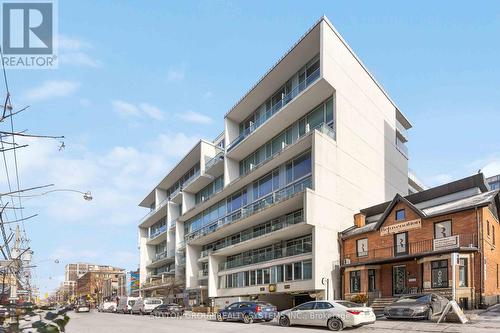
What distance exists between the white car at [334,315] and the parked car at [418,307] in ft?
10.1

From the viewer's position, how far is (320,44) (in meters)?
36.9

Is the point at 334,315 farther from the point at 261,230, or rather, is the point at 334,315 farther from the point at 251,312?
the point at 261,230

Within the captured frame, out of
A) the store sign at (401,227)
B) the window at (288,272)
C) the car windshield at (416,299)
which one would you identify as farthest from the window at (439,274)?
the window at (288,272)

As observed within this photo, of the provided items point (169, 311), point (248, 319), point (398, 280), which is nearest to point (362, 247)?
point (398, 280)

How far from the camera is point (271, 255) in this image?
41.2m

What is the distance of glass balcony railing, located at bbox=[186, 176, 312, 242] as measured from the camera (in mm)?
37719

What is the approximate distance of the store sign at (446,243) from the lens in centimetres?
2842

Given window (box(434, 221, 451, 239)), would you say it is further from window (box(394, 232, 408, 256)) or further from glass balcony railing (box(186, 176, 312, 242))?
glass balcony railing (box(186, 176, 312, 242))

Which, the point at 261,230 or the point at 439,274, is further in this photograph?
the point at 261,230

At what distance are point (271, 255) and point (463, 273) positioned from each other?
58.4 ft

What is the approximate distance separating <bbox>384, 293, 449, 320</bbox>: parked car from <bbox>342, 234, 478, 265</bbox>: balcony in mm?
4964

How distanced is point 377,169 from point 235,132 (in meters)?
17.6

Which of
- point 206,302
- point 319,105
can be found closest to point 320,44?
point 319,105

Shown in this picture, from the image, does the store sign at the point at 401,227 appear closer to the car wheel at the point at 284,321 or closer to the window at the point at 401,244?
the window at the point at 401,244
